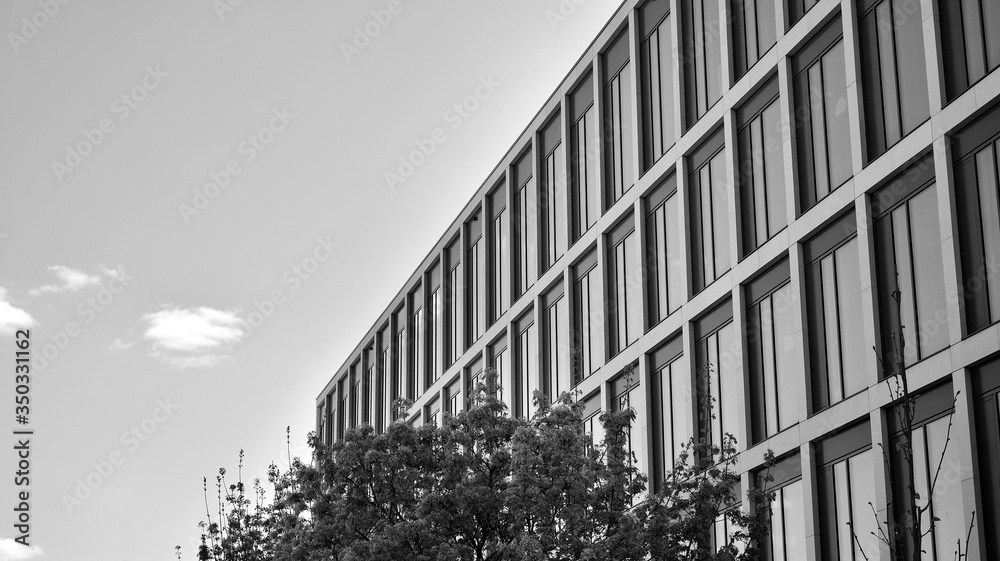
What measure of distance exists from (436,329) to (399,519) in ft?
113

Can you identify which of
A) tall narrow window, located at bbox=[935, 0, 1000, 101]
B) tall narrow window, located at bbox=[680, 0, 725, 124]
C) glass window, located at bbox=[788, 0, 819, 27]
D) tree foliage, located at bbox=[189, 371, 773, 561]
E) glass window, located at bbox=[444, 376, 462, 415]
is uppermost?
tall narrow window, located at bbox=[680, 0, 725, 124]

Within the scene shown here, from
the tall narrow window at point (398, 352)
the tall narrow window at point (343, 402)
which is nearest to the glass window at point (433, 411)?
the tall narrow window at point (398, 352)

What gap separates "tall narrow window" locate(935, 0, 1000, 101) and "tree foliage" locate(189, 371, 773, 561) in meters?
9.37

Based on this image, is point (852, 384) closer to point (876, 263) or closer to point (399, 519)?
point (876, 263)

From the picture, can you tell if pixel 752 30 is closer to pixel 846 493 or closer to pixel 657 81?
pixel 657 81

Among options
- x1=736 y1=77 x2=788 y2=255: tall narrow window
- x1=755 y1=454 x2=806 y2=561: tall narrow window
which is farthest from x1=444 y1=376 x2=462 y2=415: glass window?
x1=755 y1=454 x2=806 y2=561: tall narrow window

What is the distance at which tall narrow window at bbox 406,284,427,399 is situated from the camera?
62.8 meters

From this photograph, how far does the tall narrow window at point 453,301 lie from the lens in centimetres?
5772

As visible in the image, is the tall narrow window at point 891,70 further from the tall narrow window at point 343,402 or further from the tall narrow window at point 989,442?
the tall narrow window at point 343,402

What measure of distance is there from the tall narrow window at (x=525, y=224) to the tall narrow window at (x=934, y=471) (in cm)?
2381

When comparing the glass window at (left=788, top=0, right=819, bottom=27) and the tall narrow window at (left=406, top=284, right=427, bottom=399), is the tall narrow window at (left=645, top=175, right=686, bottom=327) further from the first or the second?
the tall narrow window at (left=406, top=284, right=427, bottom=399)

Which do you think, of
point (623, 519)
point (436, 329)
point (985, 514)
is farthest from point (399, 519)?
point (436, 329)

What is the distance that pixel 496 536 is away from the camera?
86.2 ft

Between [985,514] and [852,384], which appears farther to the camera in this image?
[852,384]
